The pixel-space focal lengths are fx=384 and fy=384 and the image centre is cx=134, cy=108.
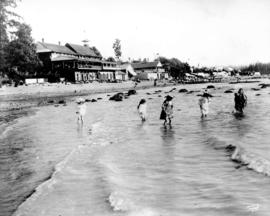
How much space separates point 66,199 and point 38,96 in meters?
46.7

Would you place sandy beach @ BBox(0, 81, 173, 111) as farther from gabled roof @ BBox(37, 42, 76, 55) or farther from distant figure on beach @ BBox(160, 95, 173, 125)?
distant figure on beach @ BBox(160, 95, 173, 125)

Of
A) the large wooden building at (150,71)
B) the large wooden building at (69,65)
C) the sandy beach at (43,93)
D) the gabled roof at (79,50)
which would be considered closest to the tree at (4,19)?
the sandy beach at (43,93)

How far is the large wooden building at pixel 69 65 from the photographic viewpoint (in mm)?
73312

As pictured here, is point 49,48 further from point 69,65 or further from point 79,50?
point 79,50

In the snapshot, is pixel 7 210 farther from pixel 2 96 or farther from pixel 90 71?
pixel 90 71

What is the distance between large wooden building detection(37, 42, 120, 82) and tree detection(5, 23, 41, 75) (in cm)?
1333

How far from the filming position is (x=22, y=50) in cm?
5478

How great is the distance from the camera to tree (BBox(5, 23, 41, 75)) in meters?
54.7

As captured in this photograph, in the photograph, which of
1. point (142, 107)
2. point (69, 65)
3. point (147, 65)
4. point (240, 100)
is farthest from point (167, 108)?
point (147, 65)

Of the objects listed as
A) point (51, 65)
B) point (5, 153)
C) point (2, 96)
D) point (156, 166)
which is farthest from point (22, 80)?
point (156, 166)

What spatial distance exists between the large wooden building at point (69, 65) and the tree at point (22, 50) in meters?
13.3

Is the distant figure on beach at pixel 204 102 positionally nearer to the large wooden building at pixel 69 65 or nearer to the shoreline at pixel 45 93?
the shoreline at pixel 45 93

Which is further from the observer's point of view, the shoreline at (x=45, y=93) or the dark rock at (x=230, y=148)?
the shoreline at (x=45, y=93)

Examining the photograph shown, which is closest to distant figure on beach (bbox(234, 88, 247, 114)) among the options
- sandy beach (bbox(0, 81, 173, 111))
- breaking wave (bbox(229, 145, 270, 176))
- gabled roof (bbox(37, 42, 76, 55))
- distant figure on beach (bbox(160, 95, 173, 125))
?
distant figure on beach (bbox(160, 95, 173, 125))
